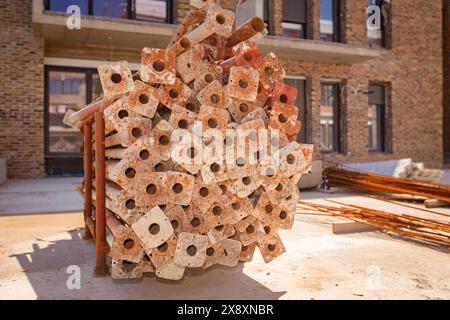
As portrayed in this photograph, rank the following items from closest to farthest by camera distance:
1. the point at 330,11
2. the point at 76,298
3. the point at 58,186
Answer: the point at 76,298
the point at 58,186
the point at 330,11

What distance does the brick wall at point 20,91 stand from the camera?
1095cm

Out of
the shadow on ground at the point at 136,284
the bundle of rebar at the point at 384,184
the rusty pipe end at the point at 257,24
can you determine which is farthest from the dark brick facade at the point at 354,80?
the rusty pipe end at the point at 257,24

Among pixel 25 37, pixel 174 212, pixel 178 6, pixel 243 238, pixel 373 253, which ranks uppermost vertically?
pixel 178 6

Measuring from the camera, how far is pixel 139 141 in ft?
9.63

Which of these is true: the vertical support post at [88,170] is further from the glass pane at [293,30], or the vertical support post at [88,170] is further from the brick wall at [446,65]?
the brick wall at [446,65]

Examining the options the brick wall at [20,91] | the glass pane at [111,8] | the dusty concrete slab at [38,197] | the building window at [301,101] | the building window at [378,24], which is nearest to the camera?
the dusty concrete slab at [38,197]

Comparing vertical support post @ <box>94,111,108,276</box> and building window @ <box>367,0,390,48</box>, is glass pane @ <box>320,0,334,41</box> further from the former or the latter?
vertical support post @ <box>94,111,108,276</box>

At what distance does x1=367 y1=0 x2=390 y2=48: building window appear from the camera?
52.6 feet

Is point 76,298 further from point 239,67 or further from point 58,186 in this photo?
point 58,186

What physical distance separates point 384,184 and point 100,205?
687cm

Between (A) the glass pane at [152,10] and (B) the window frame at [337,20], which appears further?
(B) the window frame at [337,20]

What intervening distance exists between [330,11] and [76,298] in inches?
605

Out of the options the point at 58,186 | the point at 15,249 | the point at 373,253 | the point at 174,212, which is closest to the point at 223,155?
the point at 174,212

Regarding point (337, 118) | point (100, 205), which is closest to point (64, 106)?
point (337, 118)
